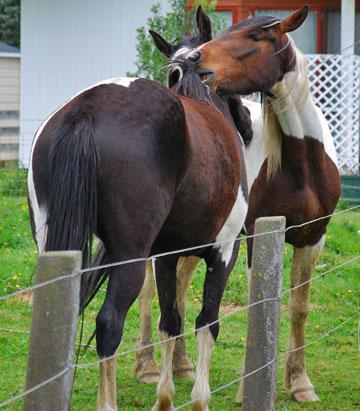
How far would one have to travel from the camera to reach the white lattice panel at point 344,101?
1359 centimetres

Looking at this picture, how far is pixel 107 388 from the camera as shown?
13.3 feet

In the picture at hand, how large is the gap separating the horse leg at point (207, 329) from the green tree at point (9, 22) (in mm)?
20071

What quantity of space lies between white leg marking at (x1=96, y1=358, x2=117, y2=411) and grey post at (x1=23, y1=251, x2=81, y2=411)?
1234mm

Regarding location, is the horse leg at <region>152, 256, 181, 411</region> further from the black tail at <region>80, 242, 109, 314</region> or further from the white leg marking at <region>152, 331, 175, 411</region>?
the black tail at <region>80, 242, 109, 314</region>

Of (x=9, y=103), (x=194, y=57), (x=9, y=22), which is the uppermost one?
(x=9, y=22)

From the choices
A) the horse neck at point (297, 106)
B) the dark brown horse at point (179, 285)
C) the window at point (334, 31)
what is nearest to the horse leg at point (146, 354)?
the dark brown horse at point (179, 285)

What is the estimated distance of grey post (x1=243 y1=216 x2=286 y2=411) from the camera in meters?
4.12

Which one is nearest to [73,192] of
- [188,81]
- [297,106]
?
[188,81]

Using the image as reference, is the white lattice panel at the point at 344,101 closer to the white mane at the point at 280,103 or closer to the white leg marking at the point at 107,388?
the white mane at the point at 280,103

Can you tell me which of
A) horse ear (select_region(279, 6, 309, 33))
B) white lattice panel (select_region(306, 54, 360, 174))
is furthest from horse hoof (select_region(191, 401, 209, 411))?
white lattice panel (select_region(306, 54, 360, 174))

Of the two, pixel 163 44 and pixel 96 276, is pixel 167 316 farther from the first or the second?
pixel 163 44

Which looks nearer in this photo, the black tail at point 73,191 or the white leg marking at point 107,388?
→ the black tail at point 73,191

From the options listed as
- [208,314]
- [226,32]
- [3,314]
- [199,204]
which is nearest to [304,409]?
[208,314]

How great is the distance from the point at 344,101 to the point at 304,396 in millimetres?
8914
